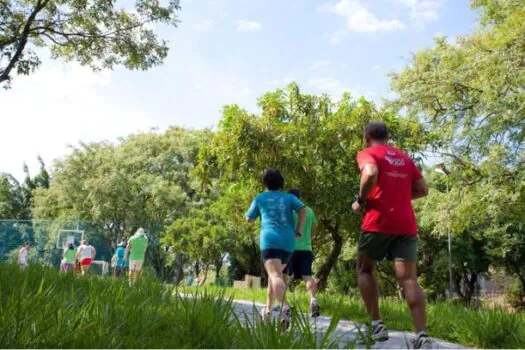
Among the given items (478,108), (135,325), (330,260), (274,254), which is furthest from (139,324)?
(478,108)

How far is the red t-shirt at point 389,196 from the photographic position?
180 inches

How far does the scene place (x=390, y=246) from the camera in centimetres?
463

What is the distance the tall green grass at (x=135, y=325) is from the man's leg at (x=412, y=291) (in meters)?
1.46

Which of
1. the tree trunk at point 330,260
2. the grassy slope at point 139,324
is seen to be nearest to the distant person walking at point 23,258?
the grassy slope at point 139,324

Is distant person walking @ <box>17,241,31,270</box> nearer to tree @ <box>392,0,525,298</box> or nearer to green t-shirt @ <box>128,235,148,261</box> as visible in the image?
green t-shirt @ <box>128,235,148,261</box>

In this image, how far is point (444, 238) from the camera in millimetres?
31641

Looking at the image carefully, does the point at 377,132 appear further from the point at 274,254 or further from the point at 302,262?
the point at 302,262

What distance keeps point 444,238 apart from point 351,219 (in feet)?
66.0

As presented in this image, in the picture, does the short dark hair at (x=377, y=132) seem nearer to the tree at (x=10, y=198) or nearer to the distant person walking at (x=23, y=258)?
the distant person walking at (x=23, y=258)

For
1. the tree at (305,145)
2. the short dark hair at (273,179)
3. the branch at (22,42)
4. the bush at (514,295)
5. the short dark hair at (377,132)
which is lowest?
the bush at (514,295)

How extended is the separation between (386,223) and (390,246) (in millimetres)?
222

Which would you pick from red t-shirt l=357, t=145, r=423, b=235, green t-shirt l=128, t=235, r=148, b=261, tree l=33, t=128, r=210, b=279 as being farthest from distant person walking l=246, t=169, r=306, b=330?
tree l=33, t=128, r=210, b=279

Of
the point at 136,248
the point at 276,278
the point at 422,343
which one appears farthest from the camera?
the point at 136,248

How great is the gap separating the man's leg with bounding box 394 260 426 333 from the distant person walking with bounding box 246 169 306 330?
1.41 meters
